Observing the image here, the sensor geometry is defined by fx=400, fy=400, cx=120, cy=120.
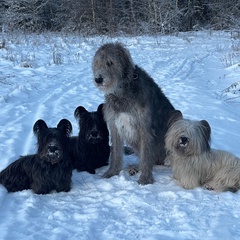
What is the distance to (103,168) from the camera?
19.1 feet

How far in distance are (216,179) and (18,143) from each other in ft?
9.79

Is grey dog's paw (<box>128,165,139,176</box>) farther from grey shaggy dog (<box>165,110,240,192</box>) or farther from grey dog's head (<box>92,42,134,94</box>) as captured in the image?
grey dog's head (<box>92,42,134,94</box>)

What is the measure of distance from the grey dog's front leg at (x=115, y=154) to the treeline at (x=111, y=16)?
696 inches

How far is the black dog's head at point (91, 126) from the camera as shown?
18.0 ft

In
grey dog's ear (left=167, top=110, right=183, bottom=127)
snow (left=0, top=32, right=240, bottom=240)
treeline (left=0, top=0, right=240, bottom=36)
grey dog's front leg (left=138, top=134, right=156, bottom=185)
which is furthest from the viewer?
treeline (left=0, top=0, right=240, bottom=36)

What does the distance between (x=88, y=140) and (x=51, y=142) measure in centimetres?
104

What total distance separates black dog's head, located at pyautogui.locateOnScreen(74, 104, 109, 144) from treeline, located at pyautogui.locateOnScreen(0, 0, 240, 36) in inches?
691

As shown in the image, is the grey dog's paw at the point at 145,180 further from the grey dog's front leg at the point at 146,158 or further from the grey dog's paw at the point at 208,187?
the grey dog's paw at the point at 208,187

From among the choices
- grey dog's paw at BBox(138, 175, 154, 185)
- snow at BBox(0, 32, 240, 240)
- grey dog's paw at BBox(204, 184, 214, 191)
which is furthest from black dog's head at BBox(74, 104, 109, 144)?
grey dog's paw at BBox(204, 184, 214, 191)

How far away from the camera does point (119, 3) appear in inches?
1133

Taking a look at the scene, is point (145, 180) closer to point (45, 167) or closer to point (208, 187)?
point (208, 187)

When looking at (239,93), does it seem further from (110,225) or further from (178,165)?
(110,225)

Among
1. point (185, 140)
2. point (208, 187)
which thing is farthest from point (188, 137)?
point (208, 187)

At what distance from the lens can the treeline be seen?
24594 millimetres
